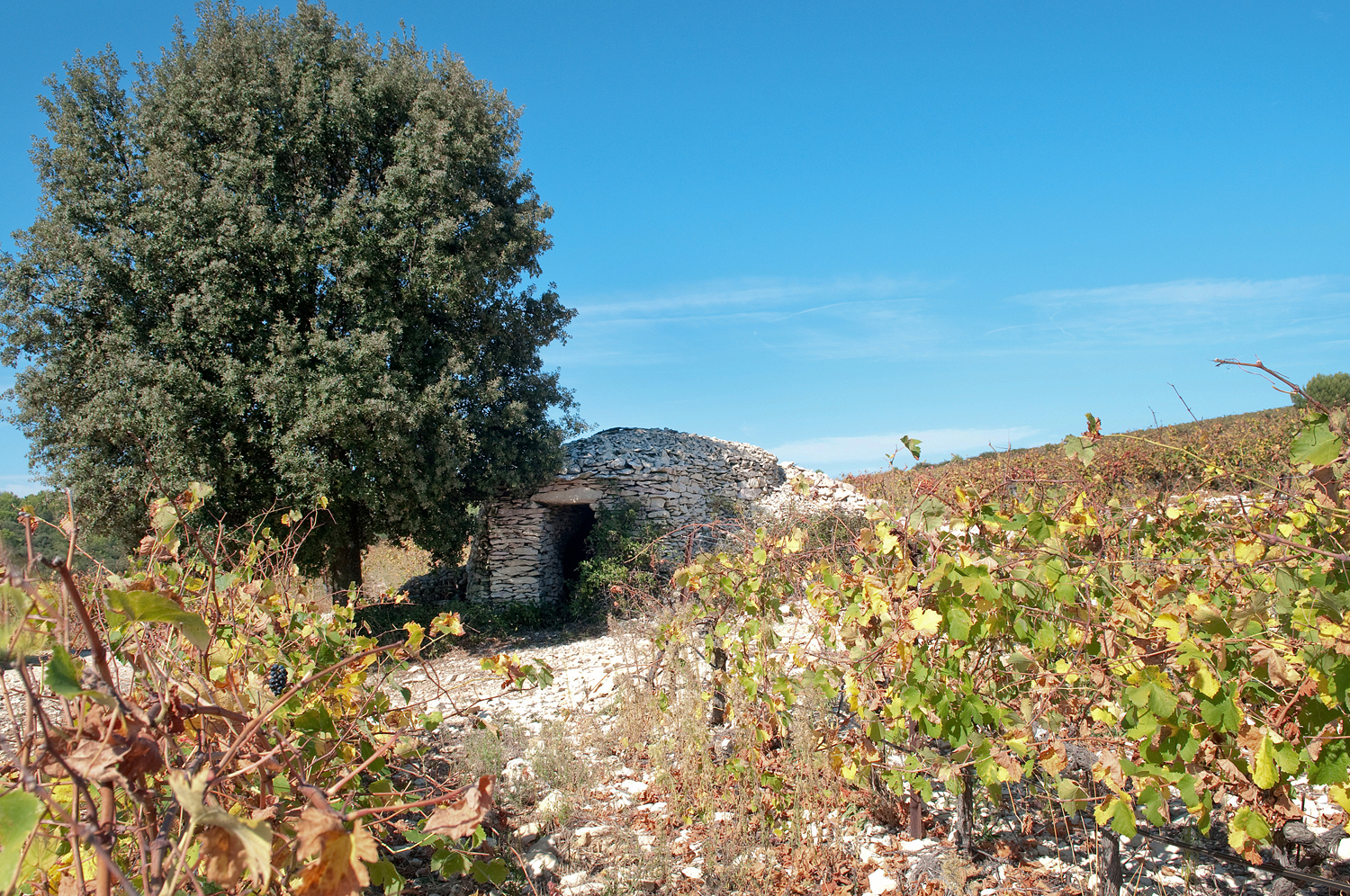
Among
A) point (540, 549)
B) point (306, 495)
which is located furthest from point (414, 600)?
point (306, 495)

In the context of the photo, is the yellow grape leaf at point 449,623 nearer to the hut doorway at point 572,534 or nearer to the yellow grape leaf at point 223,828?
the yellow grape leaf at point 223,828

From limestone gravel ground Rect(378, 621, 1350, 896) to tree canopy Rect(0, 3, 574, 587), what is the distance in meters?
5.90

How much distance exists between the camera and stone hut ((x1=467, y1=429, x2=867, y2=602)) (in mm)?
12680

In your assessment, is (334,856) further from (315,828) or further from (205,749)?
(205,749)

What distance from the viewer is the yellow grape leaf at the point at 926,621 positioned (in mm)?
2465

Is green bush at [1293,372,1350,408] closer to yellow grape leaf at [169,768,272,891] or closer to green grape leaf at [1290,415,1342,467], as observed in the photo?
green grape leaf at [1290,415,1342,467]

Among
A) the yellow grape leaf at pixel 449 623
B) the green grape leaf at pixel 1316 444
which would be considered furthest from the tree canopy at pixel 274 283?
the green grape leaf at pixel 1316 444

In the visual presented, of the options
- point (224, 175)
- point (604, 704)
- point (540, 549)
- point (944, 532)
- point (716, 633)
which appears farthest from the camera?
point (540, 549)

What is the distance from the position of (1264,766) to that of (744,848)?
238 cm

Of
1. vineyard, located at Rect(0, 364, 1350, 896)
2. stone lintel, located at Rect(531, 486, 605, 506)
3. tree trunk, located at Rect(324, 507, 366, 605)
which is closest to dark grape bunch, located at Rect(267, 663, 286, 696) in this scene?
vineyard, located at Rect(0, 364, 1350, 896)

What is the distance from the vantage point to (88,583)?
99.8 inches

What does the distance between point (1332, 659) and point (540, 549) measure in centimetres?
1152

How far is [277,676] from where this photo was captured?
3.48 metres

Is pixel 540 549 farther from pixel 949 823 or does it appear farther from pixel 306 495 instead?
pixel 949 823
